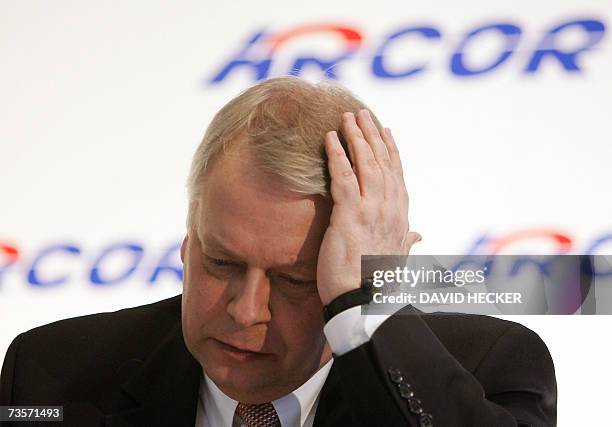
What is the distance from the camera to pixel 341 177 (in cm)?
169

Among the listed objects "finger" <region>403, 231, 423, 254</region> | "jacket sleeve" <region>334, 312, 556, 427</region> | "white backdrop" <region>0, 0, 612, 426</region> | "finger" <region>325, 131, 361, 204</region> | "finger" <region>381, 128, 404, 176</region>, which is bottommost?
"jacket sleeve" <region>334, 312, 556, 427</region>

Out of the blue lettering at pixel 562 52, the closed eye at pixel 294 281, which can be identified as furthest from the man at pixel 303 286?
the blue lettering at pixel 562 52

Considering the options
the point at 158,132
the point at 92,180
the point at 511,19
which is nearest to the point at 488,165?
the point at 511,19

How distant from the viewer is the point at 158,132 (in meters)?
3.18

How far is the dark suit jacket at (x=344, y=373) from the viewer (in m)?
1.65

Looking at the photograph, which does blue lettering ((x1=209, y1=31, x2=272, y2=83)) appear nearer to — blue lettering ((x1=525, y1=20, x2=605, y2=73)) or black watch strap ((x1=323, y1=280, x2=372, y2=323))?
blue lettering ((x1=525, y1=20, x2=605, y2=73))

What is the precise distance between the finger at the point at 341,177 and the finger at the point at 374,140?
0.08 metres

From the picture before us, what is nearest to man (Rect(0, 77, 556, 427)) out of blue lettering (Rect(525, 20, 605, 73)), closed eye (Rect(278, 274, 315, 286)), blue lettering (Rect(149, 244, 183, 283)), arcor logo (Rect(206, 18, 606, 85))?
closed eye (Rect(278, 274, 315, 286))

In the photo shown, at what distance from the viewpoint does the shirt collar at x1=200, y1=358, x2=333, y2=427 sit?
1.84 m

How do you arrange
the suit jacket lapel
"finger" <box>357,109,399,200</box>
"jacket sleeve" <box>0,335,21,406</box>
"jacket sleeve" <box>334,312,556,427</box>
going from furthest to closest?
"jacket sleeve" <box>0,335,21,406</box>
the suit jacket lapel
"finger" <box>357,109,399,200</box>
"jacket sleeve" <box>334,312,556,427</box>

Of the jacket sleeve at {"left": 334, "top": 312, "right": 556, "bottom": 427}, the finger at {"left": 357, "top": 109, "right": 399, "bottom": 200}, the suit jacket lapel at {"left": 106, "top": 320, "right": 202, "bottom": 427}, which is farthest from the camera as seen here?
the suit jacket lapel at {"left": 106, "top": 320, "right": 202, "bottom": 427}

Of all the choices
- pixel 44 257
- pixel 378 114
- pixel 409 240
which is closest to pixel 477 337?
pixel 409 240

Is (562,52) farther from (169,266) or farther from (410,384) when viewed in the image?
(410,384)

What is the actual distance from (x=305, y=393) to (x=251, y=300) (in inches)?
11.3
